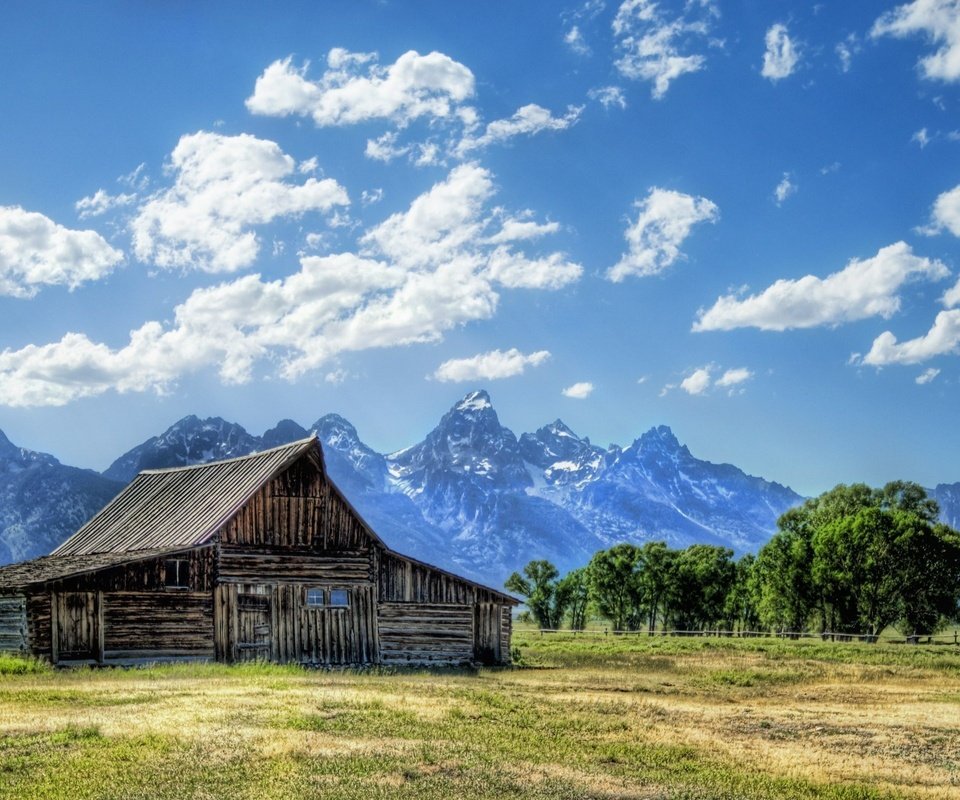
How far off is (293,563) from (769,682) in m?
19.2

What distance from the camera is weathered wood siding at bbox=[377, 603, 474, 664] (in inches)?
1882

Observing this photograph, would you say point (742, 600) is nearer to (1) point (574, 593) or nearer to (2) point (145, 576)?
(1) point (574, 593)

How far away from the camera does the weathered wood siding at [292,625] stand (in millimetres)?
44000

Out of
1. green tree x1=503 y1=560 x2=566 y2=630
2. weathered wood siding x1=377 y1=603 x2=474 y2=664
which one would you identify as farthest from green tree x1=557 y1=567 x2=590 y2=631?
weathered wood siding x1=377 y1=603 x2=474 y2=664

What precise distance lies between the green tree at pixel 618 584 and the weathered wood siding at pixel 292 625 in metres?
64.6

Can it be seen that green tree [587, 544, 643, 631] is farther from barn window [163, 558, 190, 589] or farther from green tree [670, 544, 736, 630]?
barn window [163, 558, 190, 589]

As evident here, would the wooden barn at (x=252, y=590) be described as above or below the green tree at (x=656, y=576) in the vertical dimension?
above

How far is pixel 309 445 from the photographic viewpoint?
47469mm

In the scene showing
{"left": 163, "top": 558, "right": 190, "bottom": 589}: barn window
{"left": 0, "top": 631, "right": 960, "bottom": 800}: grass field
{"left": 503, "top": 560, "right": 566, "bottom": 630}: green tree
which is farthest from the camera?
{"left": 503, "top": 560, "right": 566, "bottom": 630}: green tree

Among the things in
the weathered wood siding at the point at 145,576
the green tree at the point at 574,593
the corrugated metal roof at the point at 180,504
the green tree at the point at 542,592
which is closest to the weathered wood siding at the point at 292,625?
the weathered wood siding at the point at 145,576

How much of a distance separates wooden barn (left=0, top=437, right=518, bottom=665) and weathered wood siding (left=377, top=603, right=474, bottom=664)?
0.17ft

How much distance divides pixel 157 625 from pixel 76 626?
3025mm

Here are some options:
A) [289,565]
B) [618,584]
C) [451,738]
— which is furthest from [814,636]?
[451,738]

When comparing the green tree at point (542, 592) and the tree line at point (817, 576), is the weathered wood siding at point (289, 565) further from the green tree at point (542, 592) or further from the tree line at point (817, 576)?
the green tree at point (542, 592)
